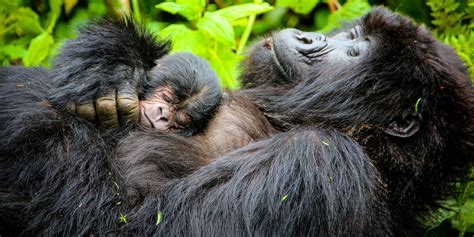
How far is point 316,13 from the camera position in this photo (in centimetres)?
629

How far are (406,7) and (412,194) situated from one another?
114 inches

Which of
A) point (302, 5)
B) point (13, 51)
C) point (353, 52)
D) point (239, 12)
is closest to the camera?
point (353, 52)

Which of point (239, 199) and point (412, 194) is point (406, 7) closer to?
point (412, 194)

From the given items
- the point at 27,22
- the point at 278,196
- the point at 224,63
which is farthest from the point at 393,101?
the point at 27,22

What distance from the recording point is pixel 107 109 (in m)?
3.40

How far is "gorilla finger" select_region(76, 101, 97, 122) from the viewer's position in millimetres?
3371

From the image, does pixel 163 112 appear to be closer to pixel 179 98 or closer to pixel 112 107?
pixel 179 98

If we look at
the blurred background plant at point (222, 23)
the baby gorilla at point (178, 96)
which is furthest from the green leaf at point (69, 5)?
the baby gorilla at point (178, 96)

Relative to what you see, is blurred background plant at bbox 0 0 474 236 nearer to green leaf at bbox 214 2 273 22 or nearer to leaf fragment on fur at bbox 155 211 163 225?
green leaf at bbox 214 2 273 22

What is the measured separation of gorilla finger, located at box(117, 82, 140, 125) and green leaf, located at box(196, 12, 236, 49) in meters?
1.24

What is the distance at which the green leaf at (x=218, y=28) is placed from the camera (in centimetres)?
458

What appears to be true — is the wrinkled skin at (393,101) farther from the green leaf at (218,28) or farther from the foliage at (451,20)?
the foliage at (451,20)

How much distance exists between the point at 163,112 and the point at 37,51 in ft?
6.13

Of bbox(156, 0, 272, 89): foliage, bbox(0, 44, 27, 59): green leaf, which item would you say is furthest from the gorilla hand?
bbox(0, 44, 27, 59): green leaf
